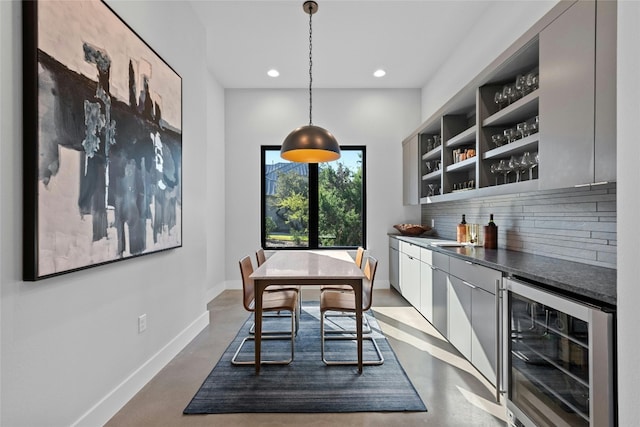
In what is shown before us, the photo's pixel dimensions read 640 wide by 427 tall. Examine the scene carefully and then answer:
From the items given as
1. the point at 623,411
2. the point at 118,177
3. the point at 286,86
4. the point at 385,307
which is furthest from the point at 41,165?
the point at 286,86

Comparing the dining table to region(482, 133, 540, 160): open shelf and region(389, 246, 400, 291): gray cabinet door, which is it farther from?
region(389, 246, 400, 291): gray cabinet door

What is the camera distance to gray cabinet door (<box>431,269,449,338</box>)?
9.91ft

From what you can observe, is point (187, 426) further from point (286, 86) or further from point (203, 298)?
point (286, 86)

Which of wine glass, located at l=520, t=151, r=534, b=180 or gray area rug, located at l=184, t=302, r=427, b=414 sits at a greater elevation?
wine glass, located at l=520, t=151, r=534, b=180

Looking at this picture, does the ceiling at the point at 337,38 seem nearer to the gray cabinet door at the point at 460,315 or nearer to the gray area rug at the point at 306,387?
the gray cabinet door at the point at 460,315

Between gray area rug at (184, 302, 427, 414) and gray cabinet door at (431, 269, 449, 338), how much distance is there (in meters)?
0.60

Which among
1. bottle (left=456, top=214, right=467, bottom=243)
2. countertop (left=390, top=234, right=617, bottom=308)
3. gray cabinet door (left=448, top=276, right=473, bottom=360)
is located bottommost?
gray cabinet door (left=448, top=276, right=473, bottom=360)

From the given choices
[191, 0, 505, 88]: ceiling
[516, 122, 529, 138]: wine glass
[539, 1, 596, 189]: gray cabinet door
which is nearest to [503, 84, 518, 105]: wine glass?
[516, 122, 529, 138]: wine glass

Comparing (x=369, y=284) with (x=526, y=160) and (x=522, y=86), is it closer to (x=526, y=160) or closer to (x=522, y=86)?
(x=526, y=160)

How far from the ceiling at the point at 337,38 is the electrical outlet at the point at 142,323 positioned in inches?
110

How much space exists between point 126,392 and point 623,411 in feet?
8.06

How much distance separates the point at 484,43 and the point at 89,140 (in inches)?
136

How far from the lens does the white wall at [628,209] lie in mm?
899

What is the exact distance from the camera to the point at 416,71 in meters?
4.59
